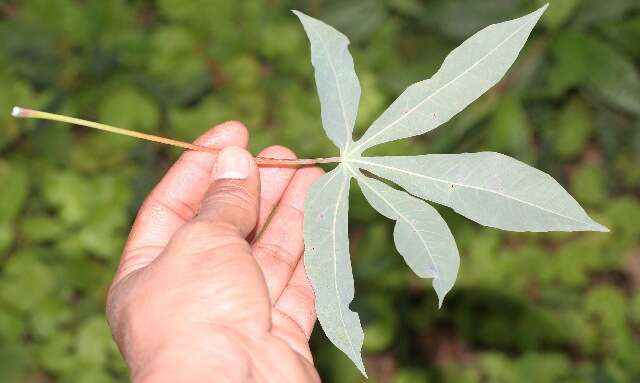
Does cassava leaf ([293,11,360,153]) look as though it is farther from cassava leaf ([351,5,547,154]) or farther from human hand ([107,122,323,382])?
human hand ([107,122,323,382])

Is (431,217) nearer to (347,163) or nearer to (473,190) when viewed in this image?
(473,190)

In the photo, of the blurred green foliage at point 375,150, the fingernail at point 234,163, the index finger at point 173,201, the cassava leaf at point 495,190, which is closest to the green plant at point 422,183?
the cassava leaf at point 495,190

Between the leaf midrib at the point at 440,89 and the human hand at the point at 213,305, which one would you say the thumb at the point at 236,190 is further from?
the leaf midrib at the point at 440,89

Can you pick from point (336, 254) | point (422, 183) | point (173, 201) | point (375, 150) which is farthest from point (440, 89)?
point (375, 150)

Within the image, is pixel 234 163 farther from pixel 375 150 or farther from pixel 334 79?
pixel 375 150

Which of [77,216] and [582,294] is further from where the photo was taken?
[582,294]

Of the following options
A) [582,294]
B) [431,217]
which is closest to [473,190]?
[431,217]
